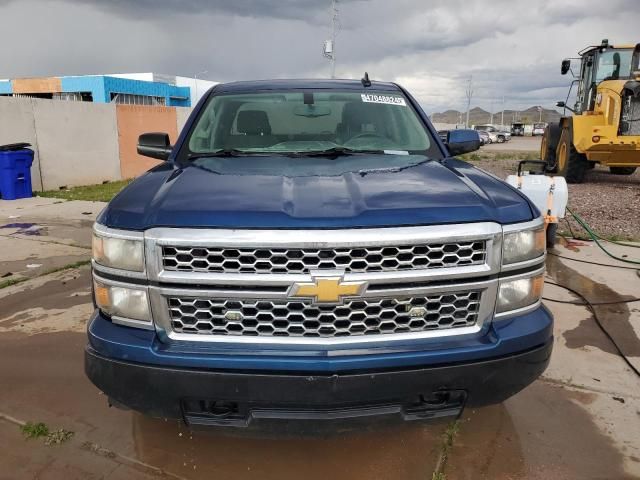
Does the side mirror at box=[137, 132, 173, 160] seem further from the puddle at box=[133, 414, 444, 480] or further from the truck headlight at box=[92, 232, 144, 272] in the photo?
the puddle at box=[133, 414, 444, 480]

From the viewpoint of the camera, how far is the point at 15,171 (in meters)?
9.74

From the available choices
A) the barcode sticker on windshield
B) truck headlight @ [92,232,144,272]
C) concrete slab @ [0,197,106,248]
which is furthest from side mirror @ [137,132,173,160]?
concrete slab @ [0,197,106,248]

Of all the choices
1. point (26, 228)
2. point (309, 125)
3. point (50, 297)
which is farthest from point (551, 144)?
point (50, 297)

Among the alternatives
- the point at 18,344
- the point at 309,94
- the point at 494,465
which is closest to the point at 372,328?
the point at 494,465

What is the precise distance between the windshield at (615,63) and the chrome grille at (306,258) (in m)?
12.1

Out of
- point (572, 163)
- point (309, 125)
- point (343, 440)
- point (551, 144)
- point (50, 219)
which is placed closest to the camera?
point (343, 440)

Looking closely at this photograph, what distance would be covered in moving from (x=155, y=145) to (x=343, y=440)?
2.25m

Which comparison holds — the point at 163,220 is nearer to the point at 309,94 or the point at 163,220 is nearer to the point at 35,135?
the point at 309,94

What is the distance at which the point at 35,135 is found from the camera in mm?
10930

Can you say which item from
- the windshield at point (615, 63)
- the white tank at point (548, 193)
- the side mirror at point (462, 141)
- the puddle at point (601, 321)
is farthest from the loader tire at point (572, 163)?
the side mirror at point (462, 141)

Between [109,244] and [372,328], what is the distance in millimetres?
1076

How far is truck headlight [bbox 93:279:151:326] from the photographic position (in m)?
1.97

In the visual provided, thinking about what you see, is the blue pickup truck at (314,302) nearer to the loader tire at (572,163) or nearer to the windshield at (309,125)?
the windshield at (309,125)

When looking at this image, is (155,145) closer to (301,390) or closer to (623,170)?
(301,390)
